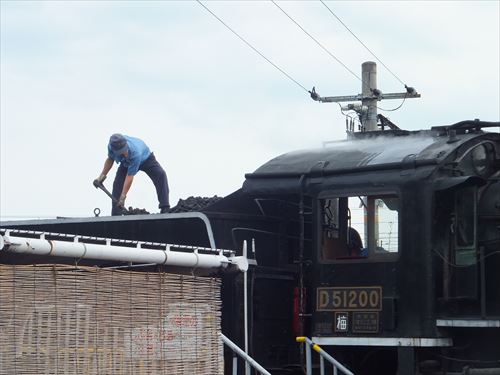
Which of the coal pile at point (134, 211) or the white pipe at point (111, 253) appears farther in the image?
the coal pile at point (134, 211)

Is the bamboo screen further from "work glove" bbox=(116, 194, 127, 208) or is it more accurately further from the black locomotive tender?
"work glove" bbox=(116, 194, 127, 208)

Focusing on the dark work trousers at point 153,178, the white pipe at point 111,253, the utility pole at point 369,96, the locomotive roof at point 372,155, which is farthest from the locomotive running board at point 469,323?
the utility pole at point 369,96

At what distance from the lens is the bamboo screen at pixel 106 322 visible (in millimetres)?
7398

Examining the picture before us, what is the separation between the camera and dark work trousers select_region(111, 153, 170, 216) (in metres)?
12.0

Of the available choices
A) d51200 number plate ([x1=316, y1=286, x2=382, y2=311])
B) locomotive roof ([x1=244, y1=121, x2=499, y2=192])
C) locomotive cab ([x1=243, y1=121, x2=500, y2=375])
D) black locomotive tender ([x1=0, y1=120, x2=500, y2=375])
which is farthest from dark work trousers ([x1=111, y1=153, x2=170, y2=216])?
d51200 number plate ([x1=316, y1=286, x2=382, y2=311])

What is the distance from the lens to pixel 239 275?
10281 mm

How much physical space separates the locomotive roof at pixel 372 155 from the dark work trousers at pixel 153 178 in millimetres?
1654

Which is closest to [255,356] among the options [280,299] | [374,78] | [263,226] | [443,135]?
[280,299]

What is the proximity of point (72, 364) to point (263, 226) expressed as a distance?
3829 millimetres

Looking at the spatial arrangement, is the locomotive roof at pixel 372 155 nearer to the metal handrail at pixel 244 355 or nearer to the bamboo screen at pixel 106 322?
the bamboo screen at pixel 106 322

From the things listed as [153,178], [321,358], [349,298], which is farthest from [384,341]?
[153,178]

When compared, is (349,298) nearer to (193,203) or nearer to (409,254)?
(409,254)

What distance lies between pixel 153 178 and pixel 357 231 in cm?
304

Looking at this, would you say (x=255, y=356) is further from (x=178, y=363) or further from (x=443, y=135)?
(x=443, y=135)
